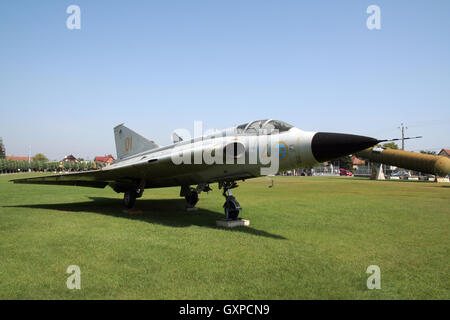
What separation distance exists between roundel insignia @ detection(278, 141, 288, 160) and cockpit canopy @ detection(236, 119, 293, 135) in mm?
473

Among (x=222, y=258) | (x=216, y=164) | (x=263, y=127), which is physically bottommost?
(x=222, y=258)

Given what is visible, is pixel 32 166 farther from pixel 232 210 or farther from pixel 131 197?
pixel 232 210

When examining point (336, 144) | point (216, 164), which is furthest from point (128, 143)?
point (336, 144)

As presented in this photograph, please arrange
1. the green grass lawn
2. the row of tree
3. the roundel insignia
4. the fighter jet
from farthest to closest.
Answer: the row of tree, the roundel insignia, the fighter jet, the green grass lawn

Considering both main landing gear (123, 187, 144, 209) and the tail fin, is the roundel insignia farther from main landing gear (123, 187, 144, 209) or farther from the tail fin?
the tail fin

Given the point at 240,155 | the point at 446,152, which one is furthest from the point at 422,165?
the point at 446,152

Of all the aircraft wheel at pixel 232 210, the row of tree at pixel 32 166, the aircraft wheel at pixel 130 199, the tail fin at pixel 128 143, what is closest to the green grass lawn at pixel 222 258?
→ the aircraft wheel at pixel 232 210

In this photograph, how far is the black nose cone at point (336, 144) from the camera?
6691mm

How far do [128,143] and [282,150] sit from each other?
33.3ft

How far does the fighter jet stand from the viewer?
706 cm

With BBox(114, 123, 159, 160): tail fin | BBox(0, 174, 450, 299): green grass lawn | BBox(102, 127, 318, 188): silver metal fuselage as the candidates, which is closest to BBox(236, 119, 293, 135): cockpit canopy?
BBox(102, 127, 318, 188): silver metal fuselage

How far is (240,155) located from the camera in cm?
830

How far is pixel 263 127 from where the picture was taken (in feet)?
27.3
